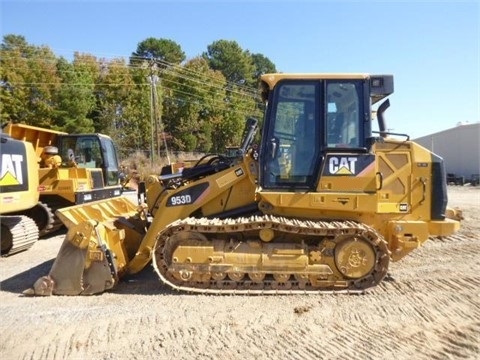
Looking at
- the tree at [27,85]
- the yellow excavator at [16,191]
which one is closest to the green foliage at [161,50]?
the tree at [27,85]

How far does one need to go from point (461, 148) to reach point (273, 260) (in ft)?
86.7

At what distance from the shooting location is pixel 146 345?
3.96 metres

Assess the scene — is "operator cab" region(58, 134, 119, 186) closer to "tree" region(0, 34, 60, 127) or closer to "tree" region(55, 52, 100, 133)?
"tree" region(0, 34, 60, 127)

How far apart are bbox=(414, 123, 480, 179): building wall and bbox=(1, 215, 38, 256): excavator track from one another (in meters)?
25.2

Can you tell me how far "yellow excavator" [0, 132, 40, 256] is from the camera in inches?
297

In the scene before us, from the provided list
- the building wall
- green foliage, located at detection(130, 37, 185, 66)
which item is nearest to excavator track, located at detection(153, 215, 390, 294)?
the building wall

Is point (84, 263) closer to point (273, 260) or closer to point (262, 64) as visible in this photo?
point (273, 260)

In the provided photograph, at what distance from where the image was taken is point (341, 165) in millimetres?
5492

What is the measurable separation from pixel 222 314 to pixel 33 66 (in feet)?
106

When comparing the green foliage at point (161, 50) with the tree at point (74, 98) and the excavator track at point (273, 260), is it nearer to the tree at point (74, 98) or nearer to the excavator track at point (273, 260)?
the tree at point (74, 98)

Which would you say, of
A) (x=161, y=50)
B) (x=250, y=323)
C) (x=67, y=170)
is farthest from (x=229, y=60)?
(x=250, y=323)

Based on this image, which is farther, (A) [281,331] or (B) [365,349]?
(A) [281,331]

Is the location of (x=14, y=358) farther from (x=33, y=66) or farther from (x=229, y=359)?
(x=33, y=66)

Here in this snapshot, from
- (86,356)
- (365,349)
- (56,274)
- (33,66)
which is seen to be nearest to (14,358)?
(86,356)
